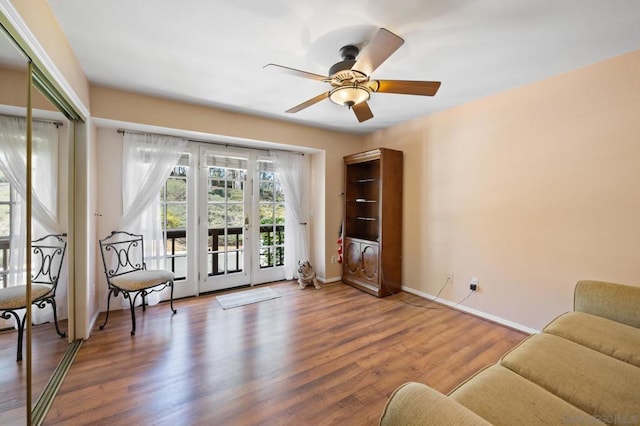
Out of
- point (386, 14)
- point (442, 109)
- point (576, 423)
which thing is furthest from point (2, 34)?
point (442, 109)

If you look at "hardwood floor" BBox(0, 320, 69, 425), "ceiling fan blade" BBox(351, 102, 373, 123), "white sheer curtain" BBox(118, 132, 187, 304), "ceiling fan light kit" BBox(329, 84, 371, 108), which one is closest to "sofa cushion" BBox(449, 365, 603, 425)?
"ceiling fan light kit" BBox(329, 84, 371, 108)

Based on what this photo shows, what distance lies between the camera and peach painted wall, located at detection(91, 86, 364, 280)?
2.78 m

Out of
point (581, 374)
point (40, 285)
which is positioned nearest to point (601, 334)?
point (581, 374)

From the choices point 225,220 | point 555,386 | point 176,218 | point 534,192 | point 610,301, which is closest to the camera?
point 555,386

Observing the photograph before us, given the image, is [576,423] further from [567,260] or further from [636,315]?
[567,260]

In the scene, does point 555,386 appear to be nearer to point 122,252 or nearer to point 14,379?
point 14,379

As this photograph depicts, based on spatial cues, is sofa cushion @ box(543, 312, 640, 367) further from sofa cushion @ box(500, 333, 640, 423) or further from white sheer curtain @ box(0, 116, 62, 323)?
white sheer curtain @ box(0, 116, 62, 323)

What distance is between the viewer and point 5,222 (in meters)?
1.33

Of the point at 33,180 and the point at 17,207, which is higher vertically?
the point at 33,180

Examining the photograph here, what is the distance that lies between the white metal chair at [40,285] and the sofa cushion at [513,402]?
2.28 m

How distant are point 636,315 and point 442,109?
8.58ft

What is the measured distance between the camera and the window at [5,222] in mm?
1293

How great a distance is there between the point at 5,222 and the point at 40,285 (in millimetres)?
656

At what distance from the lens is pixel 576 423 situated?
3.26 feet
